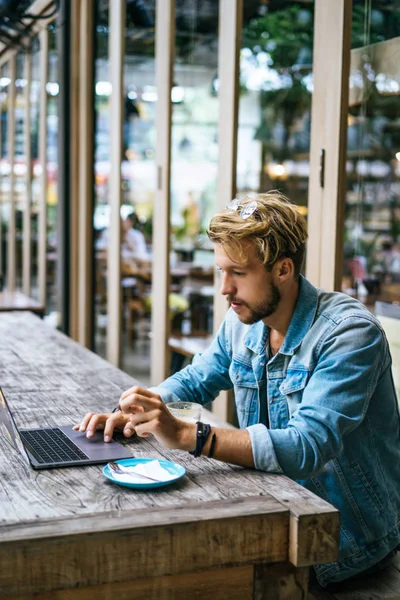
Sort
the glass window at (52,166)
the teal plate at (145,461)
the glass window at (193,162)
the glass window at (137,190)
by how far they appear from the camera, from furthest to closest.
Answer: the glass window at (52,166), the glass window at (137,190), the glass window at (193,162), the teal plate at (145,461)

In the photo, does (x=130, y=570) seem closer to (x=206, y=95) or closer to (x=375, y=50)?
(x=375, y=50)

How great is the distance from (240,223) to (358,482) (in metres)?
0.66

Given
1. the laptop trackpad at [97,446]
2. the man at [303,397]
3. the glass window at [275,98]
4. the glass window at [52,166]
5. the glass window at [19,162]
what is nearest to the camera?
the man at [303,397]

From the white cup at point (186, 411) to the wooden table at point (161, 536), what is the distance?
0.47 feet

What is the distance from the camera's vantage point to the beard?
1.93 meters

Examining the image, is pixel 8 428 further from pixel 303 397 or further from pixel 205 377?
pixel 303 397

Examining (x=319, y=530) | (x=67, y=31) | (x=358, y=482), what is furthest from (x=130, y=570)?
(x=67, y=31)

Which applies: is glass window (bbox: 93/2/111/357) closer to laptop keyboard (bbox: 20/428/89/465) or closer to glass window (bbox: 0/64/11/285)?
glass window (bbox: 0/64/11/285)

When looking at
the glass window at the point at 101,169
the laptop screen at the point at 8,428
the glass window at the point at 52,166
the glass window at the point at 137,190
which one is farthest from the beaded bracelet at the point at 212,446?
the glass window at the point at 52,166

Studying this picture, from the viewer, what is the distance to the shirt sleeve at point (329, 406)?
174cm

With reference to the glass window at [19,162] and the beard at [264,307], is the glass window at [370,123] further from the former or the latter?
the glass window at [19,162]

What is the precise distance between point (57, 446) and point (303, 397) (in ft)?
1.95

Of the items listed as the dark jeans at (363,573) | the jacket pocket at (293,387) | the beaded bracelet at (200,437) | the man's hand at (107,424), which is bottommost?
the dark jeans at (363,573)

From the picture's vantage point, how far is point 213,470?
1.78 metres
